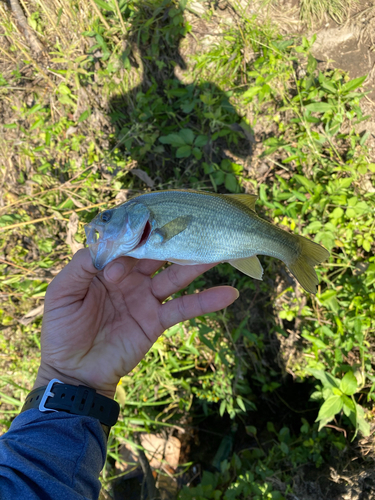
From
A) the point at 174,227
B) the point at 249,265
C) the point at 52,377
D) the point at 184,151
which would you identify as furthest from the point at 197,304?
the point at 184,151

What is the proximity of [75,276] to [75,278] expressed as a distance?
0.06 ft

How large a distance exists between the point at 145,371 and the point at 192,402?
0.81 metres

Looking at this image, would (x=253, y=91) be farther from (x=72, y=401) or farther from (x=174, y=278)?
(x=72, y=401)

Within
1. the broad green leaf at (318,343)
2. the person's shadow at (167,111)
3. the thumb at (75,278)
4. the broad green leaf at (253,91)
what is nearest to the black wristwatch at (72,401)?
the thumb at (75,278)

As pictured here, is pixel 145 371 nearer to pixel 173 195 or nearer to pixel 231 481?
pixel 231 481

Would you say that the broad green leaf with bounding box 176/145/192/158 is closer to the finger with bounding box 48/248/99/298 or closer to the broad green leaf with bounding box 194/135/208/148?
the broad green leaf with bounding box 194/135/208/148

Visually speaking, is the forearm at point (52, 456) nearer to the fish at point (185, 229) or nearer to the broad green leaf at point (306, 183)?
the fish at point (185, 229)

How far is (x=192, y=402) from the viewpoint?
12.7 feet

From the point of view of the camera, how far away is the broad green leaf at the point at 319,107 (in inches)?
126

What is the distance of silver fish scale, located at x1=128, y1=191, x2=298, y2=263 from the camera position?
2.14 metres

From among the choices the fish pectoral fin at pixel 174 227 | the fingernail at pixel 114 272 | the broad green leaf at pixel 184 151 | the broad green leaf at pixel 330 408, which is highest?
the broad green leaf at pixel 184 151

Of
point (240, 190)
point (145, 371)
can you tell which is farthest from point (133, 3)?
point (145, 371)

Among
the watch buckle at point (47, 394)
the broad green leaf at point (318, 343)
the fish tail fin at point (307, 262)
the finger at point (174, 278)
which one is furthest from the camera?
the broad green leaf at point (318, 343)

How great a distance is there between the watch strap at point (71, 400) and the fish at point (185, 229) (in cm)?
95
